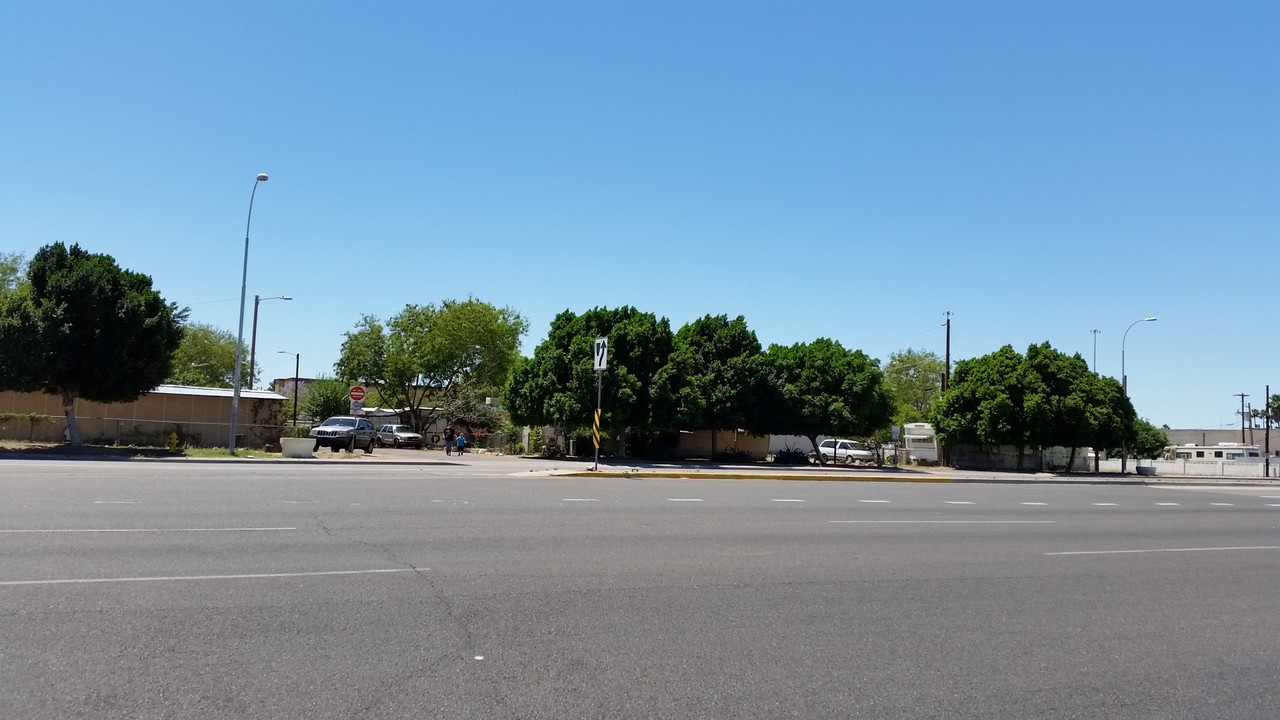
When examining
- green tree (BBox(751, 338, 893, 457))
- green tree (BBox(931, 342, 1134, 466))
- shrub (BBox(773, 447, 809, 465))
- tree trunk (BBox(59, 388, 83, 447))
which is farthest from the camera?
green tree (BBox(931, 342, 1134, 466))

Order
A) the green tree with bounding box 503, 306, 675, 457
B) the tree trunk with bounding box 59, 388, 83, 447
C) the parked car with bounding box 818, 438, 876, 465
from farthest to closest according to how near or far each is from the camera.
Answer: the parked car with bounding box 818, 438, 876, 465 → the green tree with bounding box 503, 306, 675, 457 → the tree trunk with bounding box 59, 388, 83, 447

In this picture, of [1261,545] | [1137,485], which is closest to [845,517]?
[1261,545]

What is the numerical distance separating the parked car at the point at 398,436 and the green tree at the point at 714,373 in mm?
16732

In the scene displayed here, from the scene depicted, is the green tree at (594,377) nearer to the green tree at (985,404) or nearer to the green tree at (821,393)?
the green tree at (821,393)

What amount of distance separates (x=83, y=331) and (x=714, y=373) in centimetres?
2865

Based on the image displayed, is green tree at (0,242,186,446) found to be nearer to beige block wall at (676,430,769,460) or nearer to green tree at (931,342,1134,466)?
beige block wall at (676,430,769,460)

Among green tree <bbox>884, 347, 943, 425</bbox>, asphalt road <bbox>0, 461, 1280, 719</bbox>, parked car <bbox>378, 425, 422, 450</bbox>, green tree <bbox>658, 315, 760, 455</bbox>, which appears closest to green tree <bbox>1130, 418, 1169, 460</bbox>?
green tree <bbox>884, 347, 943, 425</bbox>

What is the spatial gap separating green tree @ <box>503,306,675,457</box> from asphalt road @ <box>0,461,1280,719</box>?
2842cm

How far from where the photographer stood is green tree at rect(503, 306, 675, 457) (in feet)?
145

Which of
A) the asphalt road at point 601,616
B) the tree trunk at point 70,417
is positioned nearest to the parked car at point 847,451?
the tree trunk at point 70,417

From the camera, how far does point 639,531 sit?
1337 centimetres

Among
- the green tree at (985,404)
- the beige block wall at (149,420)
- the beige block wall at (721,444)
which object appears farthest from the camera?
the green tree at (985,404)

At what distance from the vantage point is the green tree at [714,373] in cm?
4688

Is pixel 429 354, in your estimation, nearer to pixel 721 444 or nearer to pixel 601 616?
pixel 721 444
